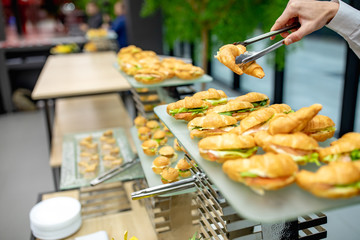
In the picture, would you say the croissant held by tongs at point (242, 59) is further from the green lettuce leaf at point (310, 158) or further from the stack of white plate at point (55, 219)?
the stack of white plate at point (55, 219)

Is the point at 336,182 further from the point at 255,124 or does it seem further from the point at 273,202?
the point at 255,124

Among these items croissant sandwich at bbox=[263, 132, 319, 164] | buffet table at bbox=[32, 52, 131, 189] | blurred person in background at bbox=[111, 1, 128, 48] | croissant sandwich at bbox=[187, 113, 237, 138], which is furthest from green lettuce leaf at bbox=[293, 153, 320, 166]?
blurred person in background at bbox=[111, 1, 128, 48]

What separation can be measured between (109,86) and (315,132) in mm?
2208

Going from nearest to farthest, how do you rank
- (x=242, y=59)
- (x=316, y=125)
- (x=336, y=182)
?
(x=336, y=182) → (x=316, y=125) → (x=242, y=59)

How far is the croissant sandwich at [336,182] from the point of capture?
649 millimetres

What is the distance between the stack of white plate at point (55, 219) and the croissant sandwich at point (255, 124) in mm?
828

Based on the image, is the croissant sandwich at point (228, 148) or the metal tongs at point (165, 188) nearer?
the croissant sandwich at point (228, 148)

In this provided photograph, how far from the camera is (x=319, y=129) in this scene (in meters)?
0.90

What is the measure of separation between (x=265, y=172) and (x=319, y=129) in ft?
0.97

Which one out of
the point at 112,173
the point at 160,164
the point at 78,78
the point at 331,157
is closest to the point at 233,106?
the point at 331,157

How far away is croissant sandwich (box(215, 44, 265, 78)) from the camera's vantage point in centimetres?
103

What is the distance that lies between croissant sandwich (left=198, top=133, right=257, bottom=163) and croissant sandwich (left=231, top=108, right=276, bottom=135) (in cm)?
8

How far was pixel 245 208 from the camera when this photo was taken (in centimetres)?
64

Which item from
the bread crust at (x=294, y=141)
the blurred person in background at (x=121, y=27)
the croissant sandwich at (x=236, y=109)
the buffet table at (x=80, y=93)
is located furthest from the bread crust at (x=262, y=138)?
the blurred person in background at (x=121, y=27)
